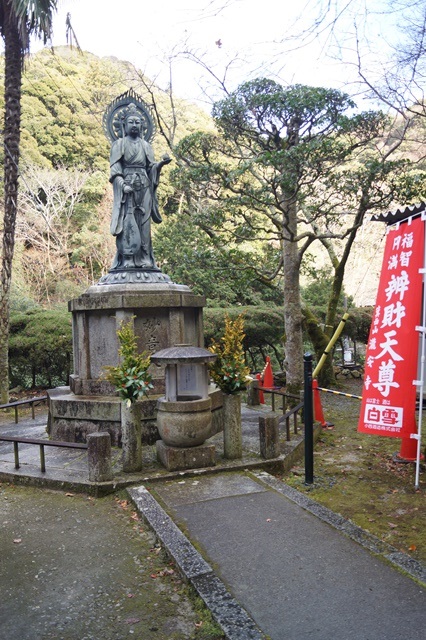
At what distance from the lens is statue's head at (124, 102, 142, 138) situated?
26.8 feet

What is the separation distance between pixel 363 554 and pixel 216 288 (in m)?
13.7

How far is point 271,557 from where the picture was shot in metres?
3.96

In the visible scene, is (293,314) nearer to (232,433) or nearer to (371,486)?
(232,433)

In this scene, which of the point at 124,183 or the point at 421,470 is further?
the point at 124,183

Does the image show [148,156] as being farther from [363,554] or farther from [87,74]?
[87,74]

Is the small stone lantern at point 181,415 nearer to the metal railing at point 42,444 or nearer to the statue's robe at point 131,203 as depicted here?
the metal railing at point 42,444

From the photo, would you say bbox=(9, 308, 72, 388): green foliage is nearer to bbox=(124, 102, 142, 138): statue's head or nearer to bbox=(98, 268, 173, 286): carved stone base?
bbox=(98, 268, 173, 286): carved stone base

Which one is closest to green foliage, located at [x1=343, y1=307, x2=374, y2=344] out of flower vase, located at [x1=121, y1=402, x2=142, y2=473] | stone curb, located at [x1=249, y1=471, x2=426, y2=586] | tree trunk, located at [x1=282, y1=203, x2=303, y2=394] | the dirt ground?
tree trunk, located at [x1=282, y1=203, x2=303, y2=394]

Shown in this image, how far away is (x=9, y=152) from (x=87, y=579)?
9927 millimetres

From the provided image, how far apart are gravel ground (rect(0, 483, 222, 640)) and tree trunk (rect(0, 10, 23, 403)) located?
675 centimetres

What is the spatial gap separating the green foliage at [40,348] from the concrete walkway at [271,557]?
6.53 meters

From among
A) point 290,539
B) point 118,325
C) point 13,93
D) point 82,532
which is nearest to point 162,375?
point 118,325

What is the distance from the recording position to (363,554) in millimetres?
3975

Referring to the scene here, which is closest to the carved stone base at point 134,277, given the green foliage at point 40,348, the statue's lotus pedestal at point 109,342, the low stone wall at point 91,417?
the statue's lotus pedestal at point 109,342
